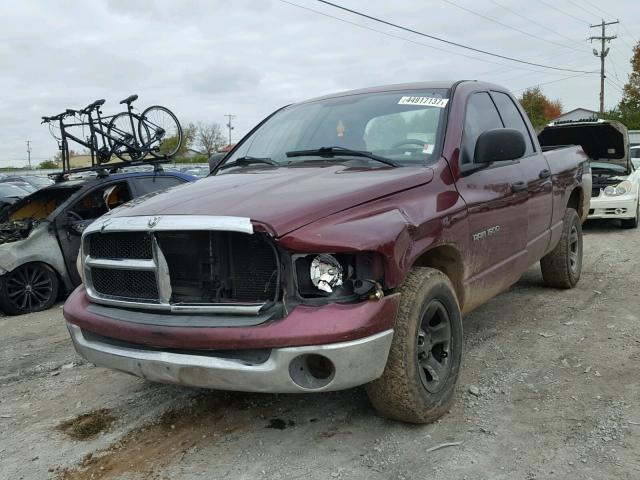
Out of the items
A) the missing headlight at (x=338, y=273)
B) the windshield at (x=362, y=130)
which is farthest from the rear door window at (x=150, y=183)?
the missing headlight at (x=338, y=273)

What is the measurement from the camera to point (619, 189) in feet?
34.4

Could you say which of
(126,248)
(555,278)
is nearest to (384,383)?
(126,248)

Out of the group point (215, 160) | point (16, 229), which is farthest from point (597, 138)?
point (16, 229)

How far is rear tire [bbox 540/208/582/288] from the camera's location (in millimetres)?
5742

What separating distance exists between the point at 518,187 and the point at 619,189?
23.9ft

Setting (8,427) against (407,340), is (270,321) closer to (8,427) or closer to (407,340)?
(407,340)

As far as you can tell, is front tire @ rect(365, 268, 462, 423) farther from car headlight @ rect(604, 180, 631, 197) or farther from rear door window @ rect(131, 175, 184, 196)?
car headlight @ rect(604, 180, 631, 197)

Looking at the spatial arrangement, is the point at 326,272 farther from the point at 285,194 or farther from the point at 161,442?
the point at 161,442

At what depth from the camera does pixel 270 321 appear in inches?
104

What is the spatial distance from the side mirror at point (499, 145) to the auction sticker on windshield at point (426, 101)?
1.17 ft

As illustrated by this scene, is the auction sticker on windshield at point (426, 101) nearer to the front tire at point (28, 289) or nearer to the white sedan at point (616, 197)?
the front tire at point (28, 289)

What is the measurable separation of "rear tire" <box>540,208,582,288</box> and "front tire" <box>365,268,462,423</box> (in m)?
2.82

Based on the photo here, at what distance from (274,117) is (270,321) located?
2464 mm

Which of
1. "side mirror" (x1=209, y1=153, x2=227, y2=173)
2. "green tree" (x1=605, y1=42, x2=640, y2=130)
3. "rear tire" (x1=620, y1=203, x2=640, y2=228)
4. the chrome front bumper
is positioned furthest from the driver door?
"green tree" (x1=605, y1=42, x2=640, y2=130)
